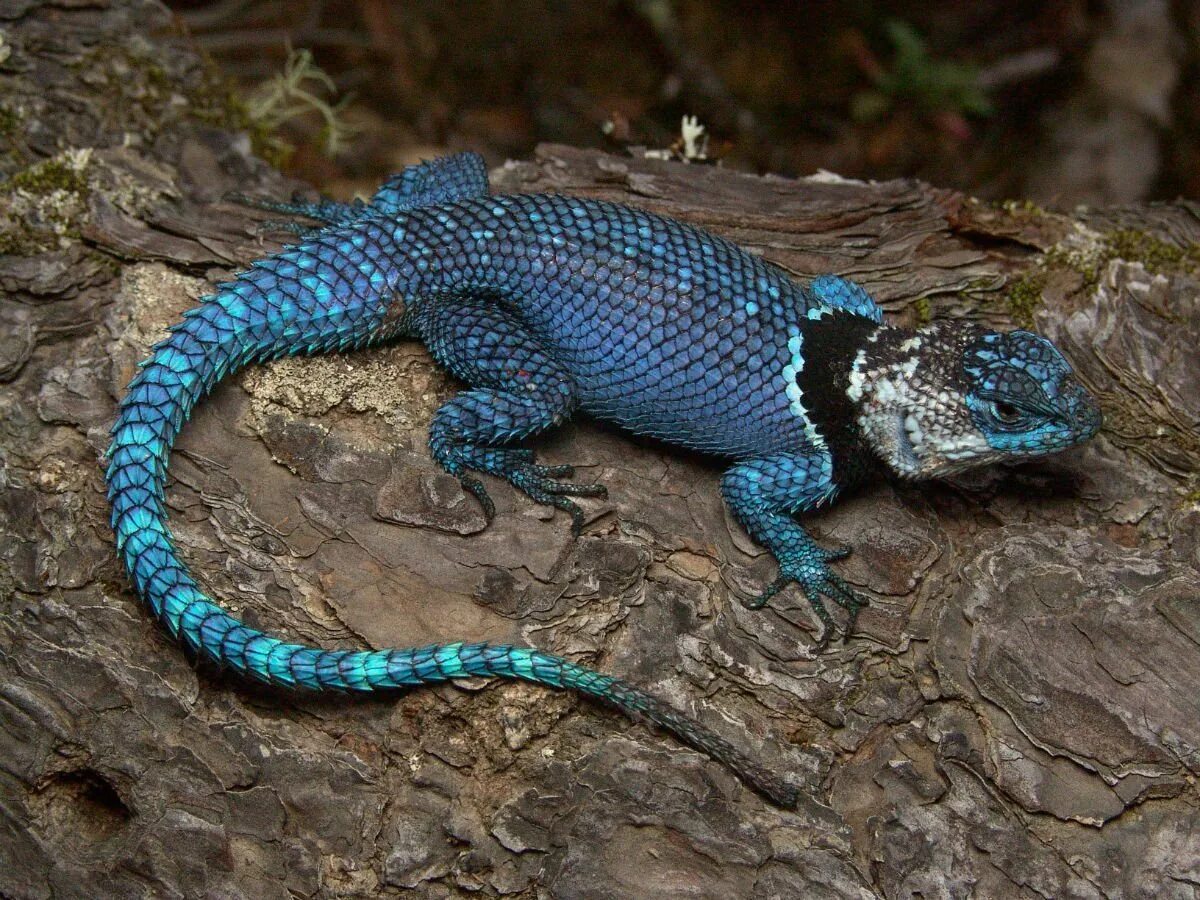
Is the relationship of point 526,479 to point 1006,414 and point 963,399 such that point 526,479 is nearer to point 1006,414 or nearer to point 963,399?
point 963,399

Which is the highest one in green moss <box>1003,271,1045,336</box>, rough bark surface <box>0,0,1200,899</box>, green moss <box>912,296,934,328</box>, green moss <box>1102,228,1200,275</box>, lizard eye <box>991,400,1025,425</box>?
green moss <box>1102,228,1200,275</box>

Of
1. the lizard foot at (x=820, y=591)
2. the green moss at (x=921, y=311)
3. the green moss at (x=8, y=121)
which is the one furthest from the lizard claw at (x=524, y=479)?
the green moss at (x=8, y=121)

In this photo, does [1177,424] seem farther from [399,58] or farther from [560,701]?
[399,58]

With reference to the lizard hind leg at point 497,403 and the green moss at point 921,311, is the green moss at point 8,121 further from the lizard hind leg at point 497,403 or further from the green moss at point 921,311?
the green moss at point 921,311

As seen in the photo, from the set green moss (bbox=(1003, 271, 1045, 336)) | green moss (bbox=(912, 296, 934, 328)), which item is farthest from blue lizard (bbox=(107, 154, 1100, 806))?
green moss (bbox=(1003, 271, 1045, 336))

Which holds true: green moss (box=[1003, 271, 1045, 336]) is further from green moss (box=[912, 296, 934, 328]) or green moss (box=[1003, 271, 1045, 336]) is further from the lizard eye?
the lizard eye

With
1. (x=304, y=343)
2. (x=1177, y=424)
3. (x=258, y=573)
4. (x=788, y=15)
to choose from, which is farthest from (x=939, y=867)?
(x=788, y=15)
